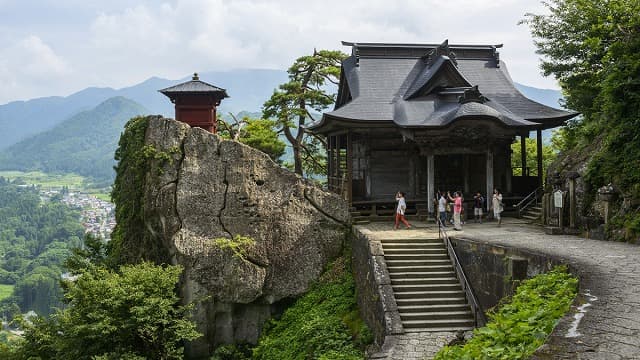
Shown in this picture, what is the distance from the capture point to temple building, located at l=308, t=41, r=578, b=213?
20281 mm

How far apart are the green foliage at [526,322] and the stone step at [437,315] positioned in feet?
11.5

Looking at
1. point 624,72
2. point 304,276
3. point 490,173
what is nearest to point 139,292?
point 304,276

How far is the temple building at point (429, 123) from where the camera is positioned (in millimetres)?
20281

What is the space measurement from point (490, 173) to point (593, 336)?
15.5 m

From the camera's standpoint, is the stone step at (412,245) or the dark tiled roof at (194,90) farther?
the dark tiled roof at (194,90)

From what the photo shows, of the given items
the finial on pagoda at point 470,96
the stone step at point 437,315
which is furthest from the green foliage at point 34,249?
the stone step at point 437,315

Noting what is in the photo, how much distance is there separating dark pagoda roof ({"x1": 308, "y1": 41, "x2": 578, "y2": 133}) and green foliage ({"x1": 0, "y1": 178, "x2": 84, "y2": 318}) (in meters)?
67.9

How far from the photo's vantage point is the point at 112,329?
1445 centimetres

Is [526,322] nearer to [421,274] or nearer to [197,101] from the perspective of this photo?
[421,274]

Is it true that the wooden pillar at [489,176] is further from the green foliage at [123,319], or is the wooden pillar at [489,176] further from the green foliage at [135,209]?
the green foliage at [123,319]

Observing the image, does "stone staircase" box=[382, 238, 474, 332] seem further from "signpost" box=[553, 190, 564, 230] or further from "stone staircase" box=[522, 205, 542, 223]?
"stone staircase" box=[522, 205, 542, 223]

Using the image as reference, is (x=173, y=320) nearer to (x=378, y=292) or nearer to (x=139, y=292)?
(x=139, y=292)

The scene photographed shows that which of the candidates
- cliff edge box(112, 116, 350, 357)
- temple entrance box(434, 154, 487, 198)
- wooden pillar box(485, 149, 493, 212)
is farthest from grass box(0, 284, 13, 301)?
wooden pillar box(485, 149, 493, 212)

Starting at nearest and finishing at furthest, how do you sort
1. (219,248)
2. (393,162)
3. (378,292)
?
(378,292) < (219,248) < (393,162)
